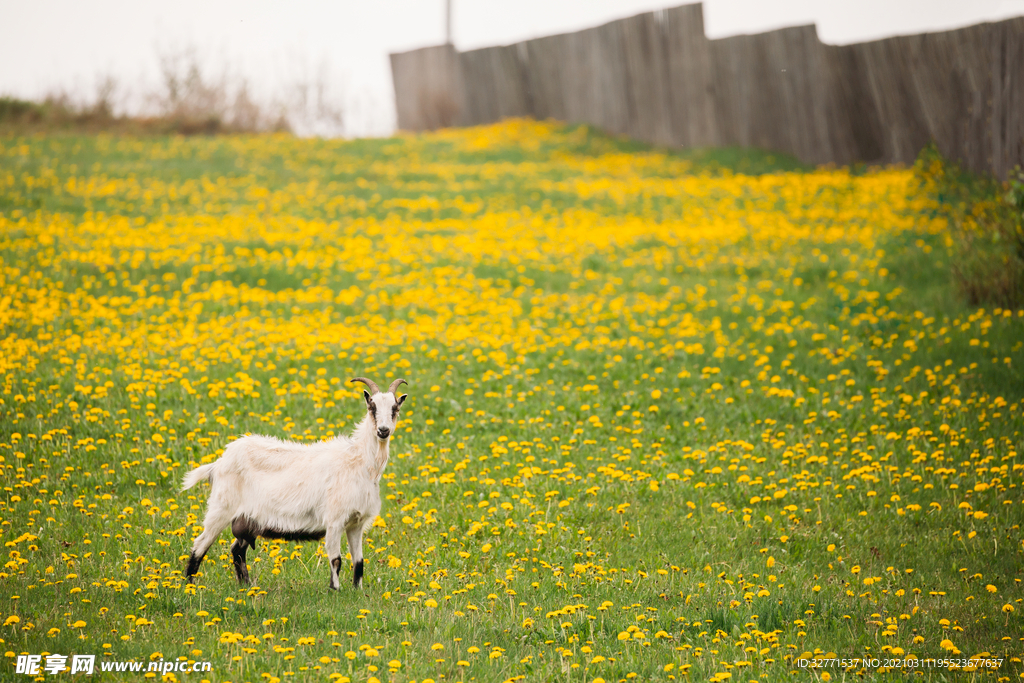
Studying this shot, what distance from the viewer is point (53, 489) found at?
7.05m

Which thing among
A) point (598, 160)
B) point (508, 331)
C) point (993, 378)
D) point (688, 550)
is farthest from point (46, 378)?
point (598, 160)

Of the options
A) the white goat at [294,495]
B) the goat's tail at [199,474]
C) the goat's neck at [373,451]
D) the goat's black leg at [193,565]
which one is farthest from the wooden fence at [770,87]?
the goat's black leg at [193,565]

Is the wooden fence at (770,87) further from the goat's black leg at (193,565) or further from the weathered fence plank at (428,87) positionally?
the goat's black leg at (193,565)

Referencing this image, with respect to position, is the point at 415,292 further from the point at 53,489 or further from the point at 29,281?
the point at 53,489

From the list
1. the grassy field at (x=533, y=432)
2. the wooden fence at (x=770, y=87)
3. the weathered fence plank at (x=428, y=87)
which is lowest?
the grassy field at (x=533, y=432)

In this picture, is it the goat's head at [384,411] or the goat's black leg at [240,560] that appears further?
the goat's black leg at [240,560]

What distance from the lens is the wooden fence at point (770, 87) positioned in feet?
57.6

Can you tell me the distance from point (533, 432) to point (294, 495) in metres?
3.71

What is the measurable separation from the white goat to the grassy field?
1.18 ft

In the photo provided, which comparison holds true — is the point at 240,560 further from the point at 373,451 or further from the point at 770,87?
the point at 770,87

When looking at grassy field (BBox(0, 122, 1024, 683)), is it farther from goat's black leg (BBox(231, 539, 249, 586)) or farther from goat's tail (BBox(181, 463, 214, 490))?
goat's tail (BBox(181, 463, 214, 490))

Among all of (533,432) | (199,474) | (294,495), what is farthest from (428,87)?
(294,495)

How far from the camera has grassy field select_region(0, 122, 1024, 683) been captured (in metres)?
5.38

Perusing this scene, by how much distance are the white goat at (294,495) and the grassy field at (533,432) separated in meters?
0.36
